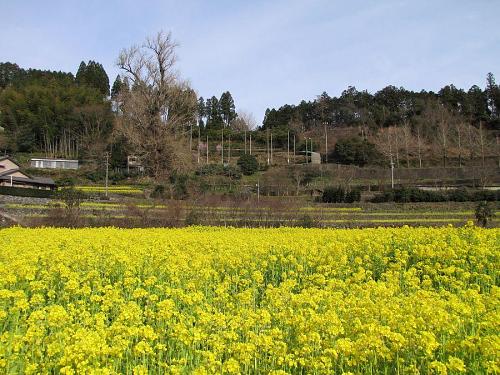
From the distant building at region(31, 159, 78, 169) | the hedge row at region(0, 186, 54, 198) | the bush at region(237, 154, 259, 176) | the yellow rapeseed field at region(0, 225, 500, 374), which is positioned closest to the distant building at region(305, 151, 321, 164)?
the bush at region(237, 154, 259, 176)

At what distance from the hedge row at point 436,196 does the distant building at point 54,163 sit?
51.1 meters

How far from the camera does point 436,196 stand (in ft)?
119

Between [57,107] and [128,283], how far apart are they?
8744cm

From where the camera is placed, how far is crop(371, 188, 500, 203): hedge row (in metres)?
35.8

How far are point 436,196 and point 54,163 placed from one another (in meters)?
56.5

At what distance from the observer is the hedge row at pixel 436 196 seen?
117 ft

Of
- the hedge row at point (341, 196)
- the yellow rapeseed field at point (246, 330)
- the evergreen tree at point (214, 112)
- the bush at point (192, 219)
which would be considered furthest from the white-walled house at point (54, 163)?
the yellow rapeseed field at point (246, 330)

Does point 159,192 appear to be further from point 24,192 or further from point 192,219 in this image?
point 192,219

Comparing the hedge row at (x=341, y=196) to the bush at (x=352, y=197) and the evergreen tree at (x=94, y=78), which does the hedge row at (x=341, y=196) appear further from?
the evergreen tree at (x=94, y=78)

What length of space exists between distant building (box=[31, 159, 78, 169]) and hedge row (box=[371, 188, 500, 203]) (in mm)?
51134

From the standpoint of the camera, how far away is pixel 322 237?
12.8 meters

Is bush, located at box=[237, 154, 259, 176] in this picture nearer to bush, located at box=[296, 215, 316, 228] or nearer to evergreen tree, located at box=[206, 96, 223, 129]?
evergreen tree, located at box=[206, 96, 223, 129]

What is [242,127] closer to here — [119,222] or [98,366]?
[119,222]

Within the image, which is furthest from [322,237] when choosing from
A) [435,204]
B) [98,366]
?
[435,204]
